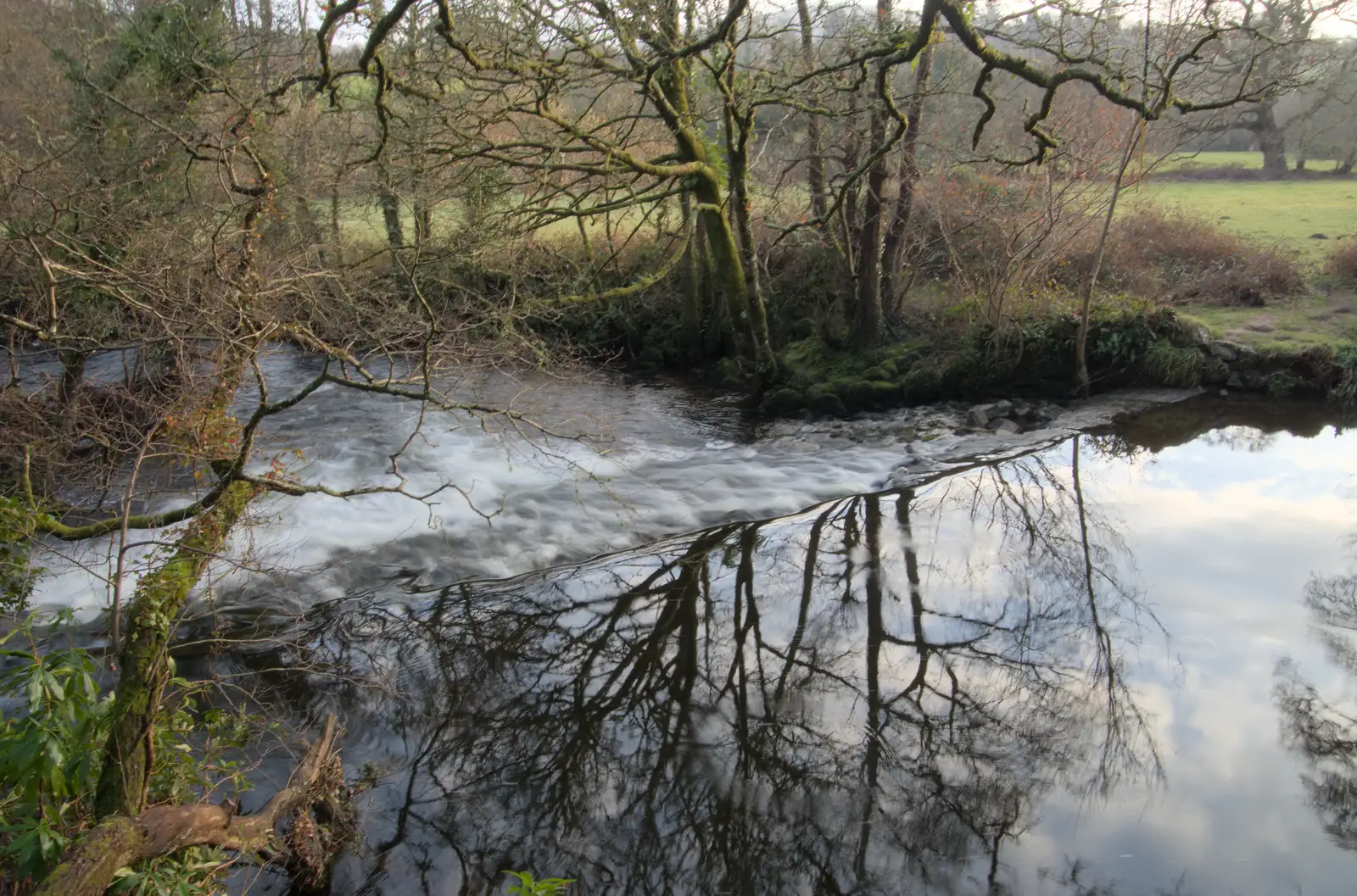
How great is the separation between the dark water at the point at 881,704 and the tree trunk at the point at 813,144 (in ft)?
18.0

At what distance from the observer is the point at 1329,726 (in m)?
6.65

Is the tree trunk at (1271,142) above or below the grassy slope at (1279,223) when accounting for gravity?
above

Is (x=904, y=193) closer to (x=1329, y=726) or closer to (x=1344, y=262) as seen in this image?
(x=1344, y=262)

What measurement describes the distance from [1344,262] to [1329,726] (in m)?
12.2

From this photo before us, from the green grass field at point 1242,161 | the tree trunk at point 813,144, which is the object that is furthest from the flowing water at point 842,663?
the green grass field at point 1242,161

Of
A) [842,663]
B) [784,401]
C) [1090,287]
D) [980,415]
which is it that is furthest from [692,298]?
[842,663]

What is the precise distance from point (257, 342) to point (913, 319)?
1157cm

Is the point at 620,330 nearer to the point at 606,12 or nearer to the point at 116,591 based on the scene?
the point at 606,12

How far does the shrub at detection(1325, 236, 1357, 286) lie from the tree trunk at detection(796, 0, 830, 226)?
8.75 metres

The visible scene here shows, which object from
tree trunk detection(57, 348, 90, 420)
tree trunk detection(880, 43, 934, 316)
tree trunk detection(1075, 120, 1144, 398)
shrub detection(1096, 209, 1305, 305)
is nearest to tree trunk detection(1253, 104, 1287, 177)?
shrub detection(1096, 209, 1305, 305)

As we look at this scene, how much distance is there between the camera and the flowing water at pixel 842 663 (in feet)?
18.5

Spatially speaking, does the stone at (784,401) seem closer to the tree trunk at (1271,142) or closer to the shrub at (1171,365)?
the shrub at (1171,365)

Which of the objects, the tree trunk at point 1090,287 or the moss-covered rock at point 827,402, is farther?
the moss-covered rock at point 827,402

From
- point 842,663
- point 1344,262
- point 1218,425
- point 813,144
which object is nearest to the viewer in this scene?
point 842,663
